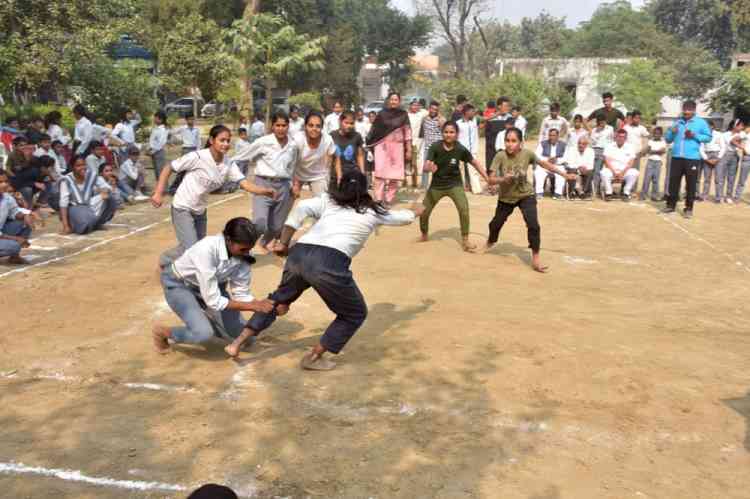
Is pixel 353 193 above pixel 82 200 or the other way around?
above

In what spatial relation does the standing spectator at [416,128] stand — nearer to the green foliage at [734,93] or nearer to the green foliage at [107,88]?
the green foliage at [107,88]

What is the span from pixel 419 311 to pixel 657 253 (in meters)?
4.68

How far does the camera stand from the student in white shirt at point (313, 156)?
8.27 meters

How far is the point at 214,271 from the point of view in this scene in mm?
5070

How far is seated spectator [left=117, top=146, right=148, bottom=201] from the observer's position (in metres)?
13.6

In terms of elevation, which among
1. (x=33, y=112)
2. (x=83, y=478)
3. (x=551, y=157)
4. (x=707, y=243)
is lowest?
(x=707, y=243)

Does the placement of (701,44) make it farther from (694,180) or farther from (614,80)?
(694,180)

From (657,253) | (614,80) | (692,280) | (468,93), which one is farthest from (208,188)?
(614,80)

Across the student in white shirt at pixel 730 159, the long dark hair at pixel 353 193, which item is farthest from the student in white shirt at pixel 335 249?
the student in white shirt at pixel 730 159

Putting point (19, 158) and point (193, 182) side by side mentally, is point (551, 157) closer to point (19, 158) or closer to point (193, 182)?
point (193, 182)

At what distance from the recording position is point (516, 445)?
4.22 metres

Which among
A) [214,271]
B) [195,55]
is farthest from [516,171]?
[195,55]

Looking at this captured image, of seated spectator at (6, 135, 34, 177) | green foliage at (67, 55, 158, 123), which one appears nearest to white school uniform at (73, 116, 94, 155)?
seated spectator at (6, 135, 34, 177)

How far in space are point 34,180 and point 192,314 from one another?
24.9 feet
